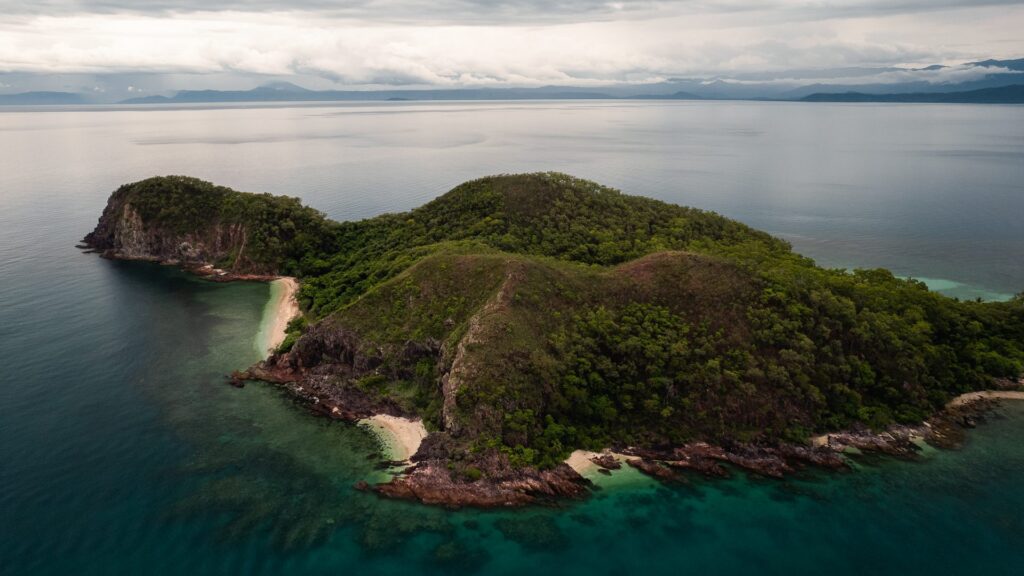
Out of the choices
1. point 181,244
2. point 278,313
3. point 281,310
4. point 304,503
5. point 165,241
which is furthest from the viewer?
point 165,241

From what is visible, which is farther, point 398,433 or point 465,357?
point 398,433

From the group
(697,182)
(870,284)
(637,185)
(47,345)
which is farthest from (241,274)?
(697,182)

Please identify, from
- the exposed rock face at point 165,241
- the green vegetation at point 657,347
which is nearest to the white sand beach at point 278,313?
the green vegetation at point 657,347

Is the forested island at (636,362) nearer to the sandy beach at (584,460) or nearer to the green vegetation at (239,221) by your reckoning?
the sandy beach at (584,460)

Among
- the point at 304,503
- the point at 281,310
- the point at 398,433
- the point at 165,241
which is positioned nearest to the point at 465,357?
the point at 398,433

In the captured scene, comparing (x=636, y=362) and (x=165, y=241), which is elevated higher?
(x=165, y=241)

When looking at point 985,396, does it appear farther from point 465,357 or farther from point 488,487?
point 465,357
